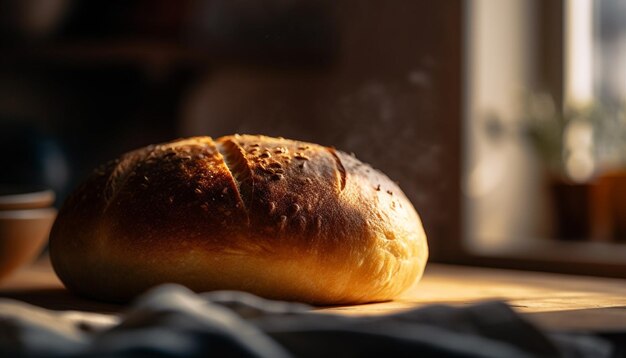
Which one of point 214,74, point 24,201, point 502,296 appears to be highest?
point 214,74

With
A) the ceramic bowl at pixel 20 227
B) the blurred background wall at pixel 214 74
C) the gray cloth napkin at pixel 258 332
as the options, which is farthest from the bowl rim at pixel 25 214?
the blurred background wall at pixel 214 74

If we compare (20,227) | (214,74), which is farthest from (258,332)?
(214,74)

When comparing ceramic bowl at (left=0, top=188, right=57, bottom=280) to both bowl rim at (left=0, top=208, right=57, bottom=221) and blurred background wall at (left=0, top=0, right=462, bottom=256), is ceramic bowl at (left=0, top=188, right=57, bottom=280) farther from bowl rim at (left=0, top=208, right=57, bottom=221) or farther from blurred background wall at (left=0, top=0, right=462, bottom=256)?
blurred background wall at (left=0, top=0, right=462, bottom=256)

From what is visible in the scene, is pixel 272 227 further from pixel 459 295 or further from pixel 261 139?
pixel 459 295

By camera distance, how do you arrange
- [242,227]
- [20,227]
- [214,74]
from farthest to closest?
1. [214,74]
2. [20,227]
3. [242,227]

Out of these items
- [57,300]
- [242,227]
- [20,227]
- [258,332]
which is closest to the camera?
[258,332]

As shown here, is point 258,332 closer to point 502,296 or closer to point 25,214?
point 502,296

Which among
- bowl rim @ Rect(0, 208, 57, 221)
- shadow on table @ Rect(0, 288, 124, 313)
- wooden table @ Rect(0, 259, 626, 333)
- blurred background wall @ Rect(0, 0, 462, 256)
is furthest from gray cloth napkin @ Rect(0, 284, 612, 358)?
blurred background wall @ Rect(0, 0, 462, 256)
